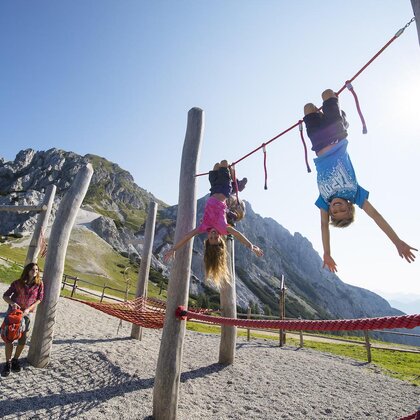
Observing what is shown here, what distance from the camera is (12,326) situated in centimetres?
514

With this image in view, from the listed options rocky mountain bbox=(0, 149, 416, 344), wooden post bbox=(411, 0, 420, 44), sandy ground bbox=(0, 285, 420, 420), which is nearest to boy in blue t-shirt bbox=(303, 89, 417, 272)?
wooden post bbox=(411, 0, 420, 44)

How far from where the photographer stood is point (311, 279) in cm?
12594

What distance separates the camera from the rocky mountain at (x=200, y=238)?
256 ft

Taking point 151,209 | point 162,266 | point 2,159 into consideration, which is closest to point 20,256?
point 162,266

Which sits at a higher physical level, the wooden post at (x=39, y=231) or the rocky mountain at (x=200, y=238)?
the rocky mountain at (x=200, y=238)

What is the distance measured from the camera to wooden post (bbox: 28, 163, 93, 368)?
567 cm

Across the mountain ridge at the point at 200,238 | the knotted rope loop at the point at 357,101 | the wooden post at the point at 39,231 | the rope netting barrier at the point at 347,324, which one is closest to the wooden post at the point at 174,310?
the rope netting barrier at the point at 347,324

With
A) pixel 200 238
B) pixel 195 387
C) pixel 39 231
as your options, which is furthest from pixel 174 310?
pixel 200 238

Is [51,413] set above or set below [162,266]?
below

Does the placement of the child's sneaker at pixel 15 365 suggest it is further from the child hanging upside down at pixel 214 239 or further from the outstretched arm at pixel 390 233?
the outstretched arm at pixel 390 233

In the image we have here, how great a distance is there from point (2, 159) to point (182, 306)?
13492 cm

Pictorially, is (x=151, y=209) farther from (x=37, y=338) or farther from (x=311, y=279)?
(x=311, y=279)

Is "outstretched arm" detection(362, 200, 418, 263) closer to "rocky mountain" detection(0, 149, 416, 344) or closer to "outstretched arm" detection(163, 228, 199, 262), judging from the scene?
"outstretched arm" detection(163, 228, 199, 262)

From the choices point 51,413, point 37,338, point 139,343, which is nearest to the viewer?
point 51,413
